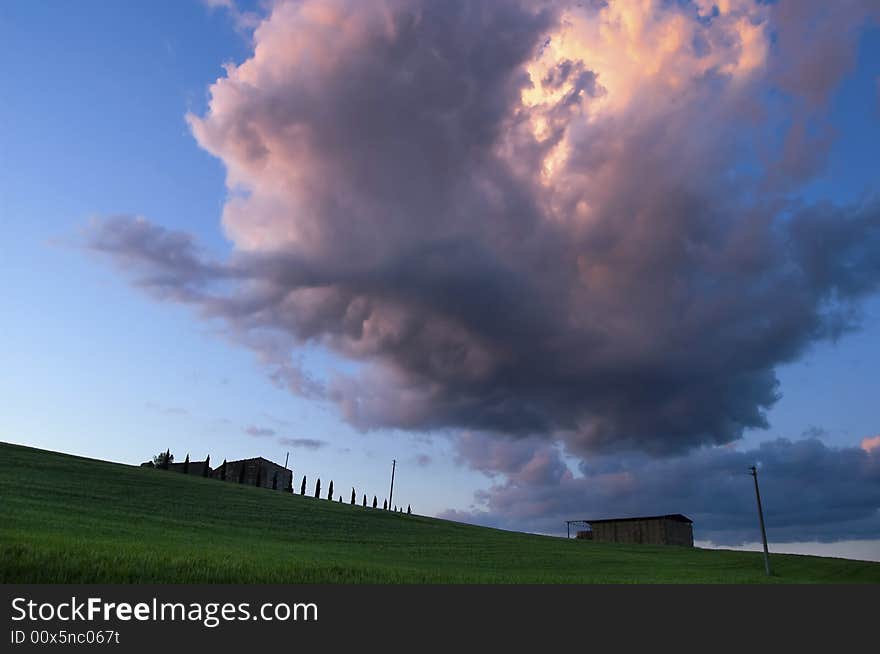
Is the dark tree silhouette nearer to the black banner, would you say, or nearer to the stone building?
the stone building

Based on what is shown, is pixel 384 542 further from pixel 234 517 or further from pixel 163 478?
pixel 163 478

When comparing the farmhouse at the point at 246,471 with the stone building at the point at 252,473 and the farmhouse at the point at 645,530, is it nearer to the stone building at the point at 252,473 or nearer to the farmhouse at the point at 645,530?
the stone building at the point at 252,473

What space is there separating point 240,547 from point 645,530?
94135mm

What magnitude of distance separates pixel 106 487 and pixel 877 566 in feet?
258

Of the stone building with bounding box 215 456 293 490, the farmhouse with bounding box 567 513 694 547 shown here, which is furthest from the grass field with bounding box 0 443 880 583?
the stone building with bounding box 215 456 293 490

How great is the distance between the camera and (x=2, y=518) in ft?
90.7

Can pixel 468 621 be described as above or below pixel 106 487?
below

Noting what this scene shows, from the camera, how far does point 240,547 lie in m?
31.1

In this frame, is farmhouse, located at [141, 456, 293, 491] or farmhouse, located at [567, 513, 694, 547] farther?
farmhouse, located at [141, 456, 293, 491]

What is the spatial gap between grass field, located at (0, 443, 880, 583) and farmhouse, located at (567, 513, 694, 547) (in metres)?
32.9

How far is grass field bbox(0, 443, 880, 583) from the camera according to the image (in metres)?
18.1

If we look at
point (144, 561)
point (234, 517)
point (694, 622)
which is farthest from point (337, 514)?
point (694, 622)

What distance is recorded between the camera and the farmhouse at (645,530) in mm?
107938

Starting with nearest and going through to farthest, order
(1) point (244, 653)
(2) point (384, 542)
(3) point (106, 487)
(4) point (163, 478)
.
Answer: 1. (1) point (244, 653)
2. (2) point (384, 542)
3. (3) point (106, 487)
4. (4) point (163, 478)
